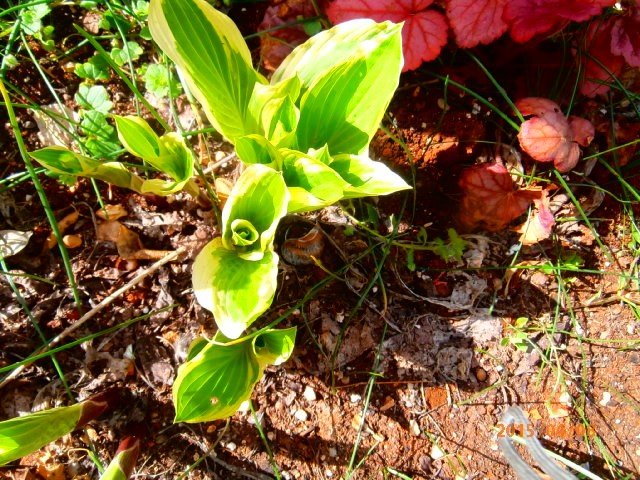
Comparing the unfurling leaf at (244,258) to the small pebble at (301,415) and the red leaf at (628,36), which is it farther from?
the red leaf at (628,36)

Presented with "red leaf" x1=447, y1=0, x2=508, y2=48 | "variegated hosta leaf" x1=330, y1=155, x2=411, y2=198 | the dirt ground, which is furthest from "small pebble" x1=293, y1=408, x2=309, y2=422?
"red leaf" x1=447, y1=0, x2=508, y2=48

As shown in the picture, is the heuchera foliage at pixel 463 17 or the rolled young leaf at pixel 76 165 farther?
the heuchera foliage at pixel 463 17

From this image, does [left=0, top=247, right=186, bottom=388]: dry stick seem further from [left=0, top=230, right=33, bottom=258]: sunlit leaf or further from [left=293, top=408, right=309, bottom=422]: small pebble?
[left=293, top=408, right=309, bottom=422]: small pebble

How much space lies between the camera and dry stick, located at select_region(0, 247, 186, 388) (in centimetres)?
112

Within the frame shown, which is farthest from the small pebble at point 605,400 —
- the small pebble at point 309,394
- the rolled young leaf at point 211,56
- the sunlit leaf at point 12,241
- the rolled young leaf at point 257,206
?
the sunlit leaf at point 12,241

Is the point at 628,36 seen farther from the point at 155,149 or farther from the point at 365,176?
the point at 155,149

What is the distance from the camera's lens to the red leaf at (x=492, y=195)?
3.89 ft

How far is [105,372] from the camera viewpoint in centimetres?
117

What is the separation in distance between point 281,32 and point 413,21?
0.37m

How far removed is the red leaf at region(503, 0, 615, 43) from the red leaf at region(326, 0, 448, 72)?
143mm

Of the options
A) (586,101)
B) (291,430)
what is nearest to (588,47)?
(586,101)

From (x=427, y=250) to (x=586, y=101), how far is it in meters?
0.62

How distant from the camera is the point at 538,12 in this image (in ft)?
3.31

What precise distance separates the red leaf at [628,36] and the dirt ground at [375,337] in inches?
9.2
